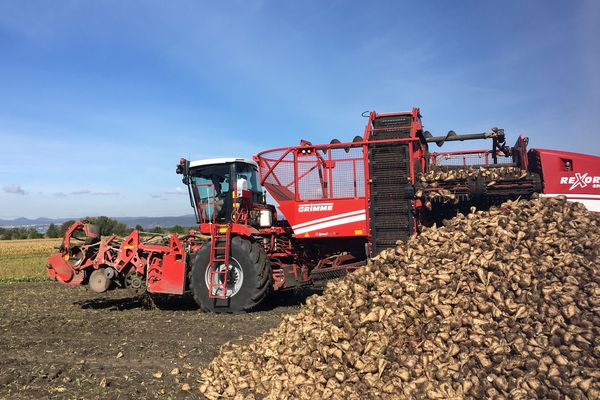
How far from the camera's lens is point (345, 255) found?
26.1 ft

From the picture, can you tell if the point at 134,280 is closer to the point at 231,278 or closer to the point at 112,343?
the point at 231,278

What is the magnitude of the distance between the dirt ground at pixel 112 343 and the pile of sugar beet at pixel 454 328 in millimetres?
547

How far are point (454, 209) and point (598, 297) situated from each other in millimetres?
2850

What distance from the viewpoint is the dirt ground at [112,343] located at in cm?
441

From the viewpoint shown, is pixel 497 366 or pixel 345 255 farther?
pixel 345 255

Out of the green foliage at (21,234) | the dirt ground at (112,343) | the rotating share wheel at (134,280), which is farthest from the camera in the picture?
the green foliage at (21,234)

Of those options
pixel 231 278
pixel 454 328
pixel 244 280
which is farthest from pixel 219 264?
pixel 454 328

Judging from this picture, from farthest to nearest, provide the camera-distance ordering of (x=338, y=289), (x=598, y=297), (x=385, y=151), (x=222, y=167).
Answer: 1. (x=222, y=167)
2. (x=385, y=151)
3. (x=338, y=289)
4. (x=598, y=297)

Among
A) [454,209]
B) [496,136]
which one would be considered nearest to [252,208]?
[454,209]

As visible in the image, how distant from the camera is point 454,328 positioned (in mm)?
3949

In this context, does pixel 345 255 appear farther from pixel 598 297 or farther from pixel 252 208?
pixel 598 297

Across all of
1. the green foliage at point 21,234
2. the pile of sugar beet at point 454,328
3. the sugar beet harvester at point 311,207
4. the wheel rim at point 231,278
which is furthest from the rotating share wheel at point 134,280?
the green foliage at point 21,234

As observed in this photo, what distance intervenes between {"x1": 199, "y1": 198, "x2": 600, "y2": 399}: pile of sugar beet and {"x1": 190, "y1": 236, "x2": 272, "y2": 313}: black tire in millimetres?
2313

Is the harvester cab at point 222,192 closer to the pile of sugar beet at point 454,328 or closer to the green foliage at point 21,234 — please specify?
the pile of sugar beet at point 454,328
